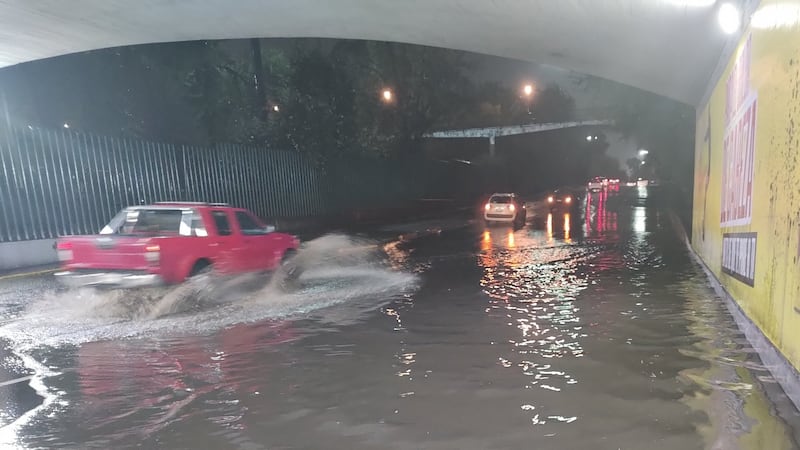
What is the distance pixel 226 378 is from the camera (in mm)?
5109

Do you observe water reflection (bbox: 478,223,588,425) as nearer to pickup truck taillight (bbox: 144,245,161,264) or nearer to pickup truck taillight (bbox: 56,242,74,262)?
pickup truck taillight (bbox: 144,245,161,264)

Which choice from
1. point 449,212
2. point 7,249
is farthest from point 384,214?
point 7,249

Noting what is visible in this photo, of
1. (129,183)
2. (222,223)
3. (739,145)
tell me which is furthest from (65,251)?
(739,145)

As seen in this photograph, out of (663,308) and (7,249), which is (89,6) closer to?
(7,249)

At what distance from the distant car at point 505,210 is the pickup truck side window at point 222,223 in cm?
1572

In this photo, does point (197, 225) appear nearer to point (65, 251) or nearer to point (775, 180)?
point (65, 251)

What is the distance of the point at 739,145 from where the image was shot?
22.6 feet

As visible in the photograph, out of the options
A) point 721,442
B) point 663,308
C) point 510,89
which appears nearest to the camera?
point 721,442

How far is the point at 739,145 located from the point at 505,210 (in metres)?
15.9

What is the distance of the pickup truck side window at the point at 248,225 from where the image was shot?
9320 mm

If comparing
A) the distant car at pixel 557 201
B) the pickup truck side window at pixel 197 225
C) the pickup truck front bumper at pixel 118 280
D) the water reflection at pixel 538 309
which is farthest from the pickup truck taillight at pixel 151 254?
the distant car at pixel 557 201

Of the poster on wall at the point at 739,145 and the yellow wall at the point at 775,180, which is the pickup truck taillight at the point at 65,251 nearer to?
the yellow wall at the point at 775,180

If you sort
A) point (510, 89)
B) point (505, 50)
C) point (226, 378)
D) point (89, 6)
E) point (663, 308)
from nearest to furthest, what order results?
point (226, 378) < point (663, 308) < point (89, 6) < point (505, 50) < point (510, 89)

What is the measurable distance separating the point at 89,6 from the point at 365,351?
9.02 m
